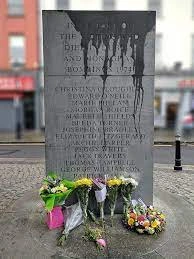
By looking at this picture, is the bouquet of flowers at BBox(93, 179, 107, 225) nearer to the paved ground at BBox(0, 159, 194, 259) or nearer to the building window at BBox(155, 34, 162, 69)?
the paved ground at BBox(0, 159, 194, 259)

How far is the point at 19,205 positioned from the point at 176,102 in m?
19.1

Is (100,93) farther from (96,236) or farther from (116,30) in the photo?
(96,236)

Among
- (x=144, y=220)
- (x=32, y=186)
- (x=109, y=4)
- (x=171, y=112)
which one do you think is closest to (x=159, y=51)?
(x=171, y=112)

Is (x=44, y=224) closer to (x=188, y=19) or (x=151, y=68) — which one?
(x=151, y=68)

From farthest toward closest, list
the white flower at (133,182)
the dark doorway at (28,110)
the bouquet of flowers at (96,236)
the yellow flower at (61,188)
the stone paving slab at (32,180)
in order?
the dark doorway at (28,110) → the stone paving slab at (32,180) → the white flower at (133,182) → the yellow flower at (61,188) → the bouquet of flowers at (96,236)

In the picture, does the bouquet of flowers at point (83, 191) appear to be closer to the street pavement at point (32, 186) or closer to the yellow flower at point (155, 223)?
the street pavement at point (32, 186)

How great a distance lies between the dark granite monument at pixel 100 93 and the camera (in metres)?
4.46

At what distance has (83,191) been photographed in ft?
14.6

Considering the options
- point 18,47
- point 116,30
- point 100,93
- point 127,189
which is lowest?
point 127,189

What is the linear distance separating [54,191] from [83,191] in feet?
1.46

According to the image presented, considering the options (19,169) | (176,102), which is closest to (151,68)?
(19,169)

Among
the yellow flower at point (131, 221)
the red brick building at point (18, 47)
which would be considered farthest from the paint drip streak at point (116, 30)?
the red brick building at point (18, 47)

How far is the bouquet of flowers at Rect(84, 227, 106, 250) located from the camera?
3.95 meters

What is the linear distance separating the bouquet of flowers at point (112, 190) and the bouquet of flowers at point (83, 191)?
0.97 feet
